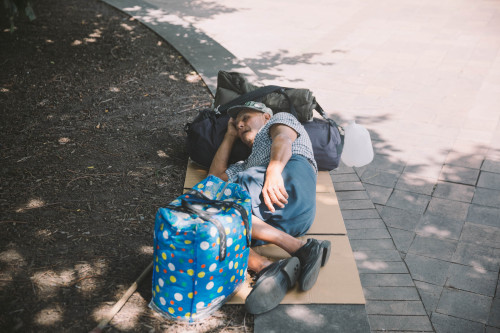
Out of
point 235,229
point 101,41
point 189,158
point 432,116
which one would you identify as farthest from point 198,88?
point 235,229

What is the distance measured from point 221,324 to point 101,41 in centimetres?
568

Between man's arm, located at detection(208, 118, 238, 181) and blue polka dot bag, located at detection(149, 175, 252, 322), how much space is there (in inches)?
40.7

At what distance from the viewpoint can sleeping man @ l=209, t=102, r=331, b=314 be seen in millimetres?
2820

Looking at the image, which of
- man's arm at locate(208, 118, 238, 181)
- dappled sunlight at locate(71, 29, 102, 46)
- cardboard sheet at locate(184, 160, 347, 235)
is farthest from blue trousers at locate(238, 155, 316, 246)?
dappled sunlight at locate(71, 29, 102, 46)

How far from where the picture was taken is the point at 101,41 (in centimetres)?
718

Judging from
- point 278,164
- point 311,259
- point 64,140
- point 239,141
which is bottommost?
point 64,140

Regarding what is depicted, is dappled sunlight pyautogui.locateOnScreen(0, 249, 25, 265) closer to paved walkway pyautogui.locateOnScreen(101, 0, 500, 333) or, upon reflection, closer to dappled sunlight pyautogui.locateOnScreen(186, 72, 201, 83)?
paved walkway pyautogui.locateOnScreen(101, 0, 500, 333)

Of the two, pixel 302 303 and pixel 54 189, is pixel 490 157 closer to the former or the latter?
pixel 302 303

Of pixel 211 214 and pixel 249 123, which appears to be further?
pixel 249 123

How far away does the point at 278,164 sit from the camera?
125 inches

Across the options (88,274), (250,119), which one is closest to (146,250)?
(88,274)

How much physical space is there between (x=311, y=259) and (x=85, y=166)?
7.67 feet

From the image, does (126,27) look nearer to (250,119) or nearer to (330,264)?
(250,119)

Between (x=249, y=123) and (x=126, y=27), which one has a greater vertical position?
(x=249, y=123)
